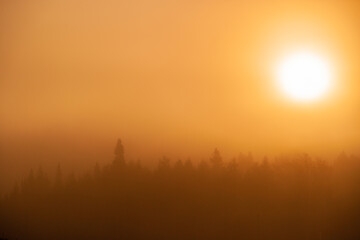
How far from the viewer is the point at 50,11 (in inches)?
107

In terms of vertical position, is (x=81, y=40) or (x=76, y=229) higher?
(x=81, y=40)

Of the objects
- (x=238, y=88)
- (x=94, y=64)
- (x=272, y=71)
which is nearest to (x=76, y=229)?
(x=94, y=64)

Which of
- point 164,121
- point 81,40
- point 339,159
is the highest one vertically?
point 81,40

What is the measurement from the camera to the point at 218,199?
2533 millimetres

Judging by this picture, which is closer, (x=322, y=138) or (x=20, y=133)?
(x=322, y=138)

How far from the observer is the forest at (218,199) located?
2512mm

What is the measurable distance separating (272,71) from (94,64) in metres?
1.01

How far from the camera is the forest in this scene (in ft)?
8.24

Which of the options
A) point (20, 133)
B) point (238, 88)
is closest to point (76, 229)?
point (20, 133)

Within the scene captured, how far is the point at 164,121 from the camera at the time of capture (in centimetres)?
260

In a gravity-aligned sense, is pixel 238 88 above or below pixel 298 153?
above

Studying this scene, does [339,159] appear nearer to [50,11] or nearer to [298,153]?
[298,153]

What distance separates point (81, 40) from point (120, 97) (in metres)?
0.41

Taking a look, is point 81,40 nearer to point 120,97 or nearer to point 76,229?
point 120,97
